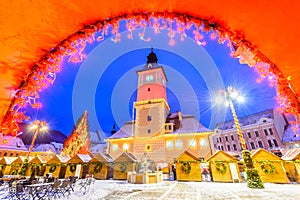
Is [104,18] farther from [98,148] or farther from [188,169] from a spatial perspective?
[98,148]

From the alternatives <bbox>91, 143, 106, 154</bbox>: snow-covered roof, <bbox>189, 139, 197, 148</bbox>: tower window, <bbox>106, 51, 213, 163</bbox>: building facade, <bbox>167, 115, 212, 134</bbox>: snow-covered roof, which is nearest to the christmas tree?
<bbox>106, 51, 213, 163</bbox>: building facade

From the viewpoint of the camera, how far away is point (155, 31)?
2590 mm

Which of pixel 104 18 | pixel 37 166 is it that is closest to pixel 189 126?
pixel 37 166

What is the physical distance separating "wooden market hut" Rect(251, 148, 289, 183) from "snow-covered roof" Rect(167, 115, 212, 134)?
11.8 metres

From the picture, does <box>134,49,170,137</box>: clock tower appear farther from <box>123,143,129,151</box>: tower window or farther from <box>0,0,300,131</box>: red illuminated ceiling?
<box>0,0,300,131</box>: red illuminated ceiling

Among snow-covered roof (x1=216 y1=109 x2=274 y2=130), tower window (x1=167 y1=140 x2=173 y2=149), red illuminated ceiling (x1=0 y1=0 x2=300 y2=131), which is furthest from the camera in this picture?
snow-covered roof (x1=216 y1=109 x2=274 y2=130)

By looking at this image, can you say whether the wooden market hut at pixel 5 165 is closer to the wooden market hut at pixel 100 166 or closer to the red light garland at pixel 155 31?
the wooden market hut at pixel 100 166

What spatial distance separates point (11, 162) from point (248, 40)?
3031 centimetres

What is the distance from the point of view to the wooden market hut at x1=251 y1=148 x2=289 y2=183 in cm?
1216

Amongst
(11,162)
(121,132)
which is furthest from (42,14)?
(121,132)

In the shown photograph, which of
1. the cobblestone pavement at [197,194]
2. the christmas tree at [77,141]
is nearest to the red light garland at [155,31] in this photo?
the cobblestone pavement at [197,194]

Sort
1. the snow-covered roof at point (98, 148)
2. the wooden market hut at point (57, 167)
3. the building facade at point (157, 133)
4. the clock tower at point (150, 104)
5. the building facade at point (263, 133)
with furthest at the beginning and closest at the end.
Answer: the snow-covered roof at point (98, 148) < the building facade at point (263, 133) < the clock tower at point (150, 104) < the building facade at point (157, 133) < the wooden market hut at point (57, 167)

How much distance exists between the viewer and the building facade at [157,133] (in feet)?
82.1

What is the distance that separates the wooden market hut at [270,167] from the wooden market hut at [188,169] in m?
5.41
